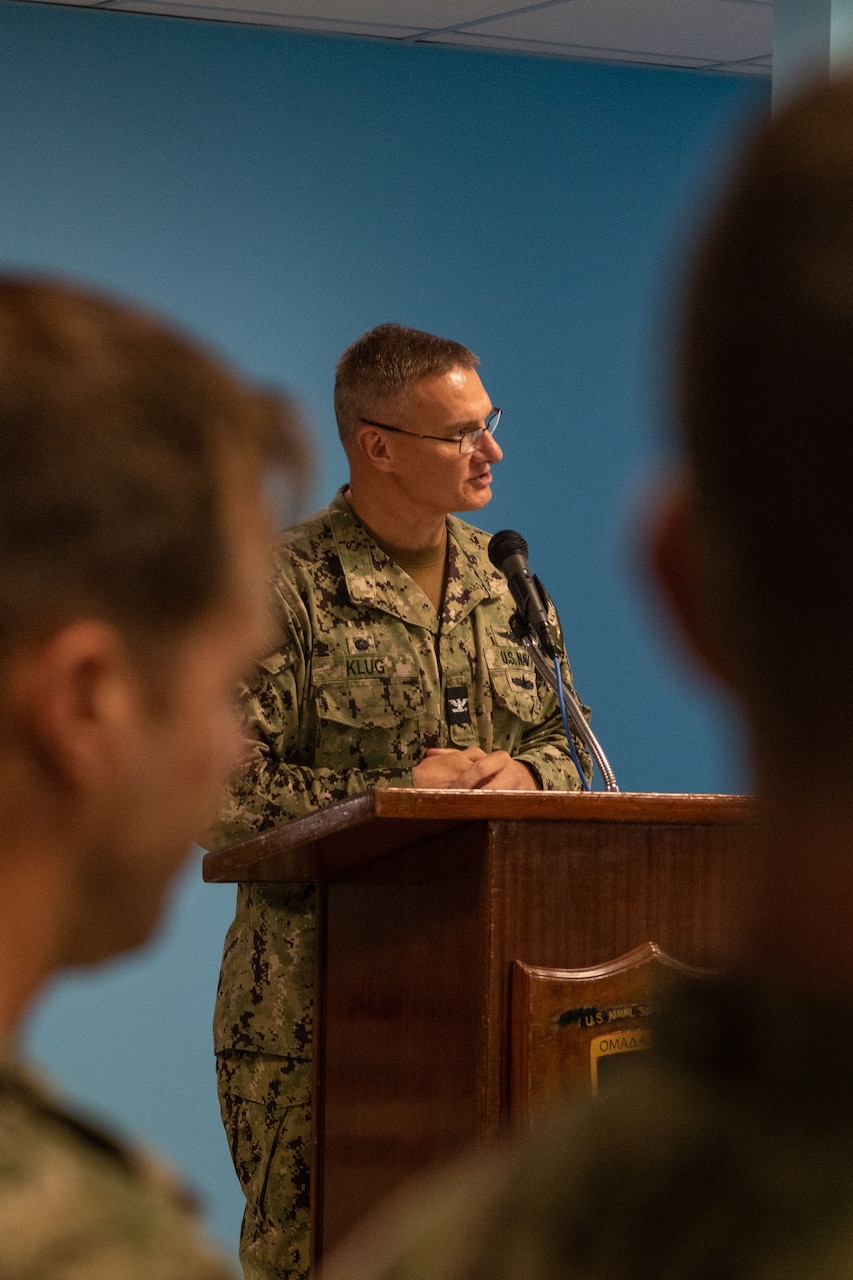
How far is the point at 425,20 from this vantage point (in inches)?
176

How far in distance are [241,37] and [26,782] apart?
412 cm

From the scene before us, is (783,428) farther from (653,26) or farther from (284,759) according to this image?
(653,26)

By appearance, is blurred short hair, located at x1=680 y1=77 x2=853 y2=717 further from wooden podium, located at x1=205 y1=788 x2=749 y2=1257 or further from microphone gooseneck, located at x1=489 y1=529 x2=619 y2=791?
microphone gooseneck, located at x1=489 y1=529 x2=619 y2=791

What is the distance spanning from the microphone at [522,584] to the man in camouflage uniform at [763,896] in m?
2.19

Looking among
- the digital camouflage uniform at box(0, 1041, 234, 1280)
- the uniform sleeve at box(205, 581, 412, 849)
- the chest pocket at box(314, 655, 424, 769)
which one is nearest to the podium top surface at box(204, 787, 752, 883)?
the uniform sleeve at box(205, 581, 412, 849)

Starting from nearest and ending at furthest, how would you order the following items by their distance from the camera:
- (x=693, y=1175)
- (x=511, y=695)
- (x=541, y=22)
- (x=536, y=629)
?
1. (x=693, y=1175)
2. (x=536, y=629)
3. (x=511, y=695)
4. (x=541, y=22)

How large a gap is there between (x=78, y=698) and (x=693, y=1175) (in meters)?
0.34

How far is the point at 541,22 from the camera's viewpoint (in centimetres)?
450

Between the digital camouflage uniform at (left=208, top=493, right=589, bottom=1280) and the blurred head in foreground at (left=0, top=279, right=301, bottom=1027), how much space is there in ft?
6.39

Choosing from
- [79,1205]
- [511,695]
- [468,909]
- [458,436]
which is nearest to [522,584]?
[511,695]

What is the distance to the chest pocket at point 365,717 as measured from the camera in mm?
2754

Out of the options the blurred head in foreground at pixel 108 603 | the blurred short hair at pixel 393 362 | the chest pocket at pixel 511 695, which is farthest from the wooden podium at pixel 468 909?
the blurred head in foreground at pixel 108 603

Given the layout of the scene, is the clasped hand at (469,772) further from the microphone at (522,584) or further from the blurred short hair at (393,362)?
the blurred short hair at (393,362)

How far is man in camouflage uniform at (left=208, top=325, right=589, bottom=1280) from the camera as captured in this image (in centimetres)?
263
